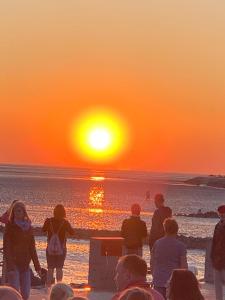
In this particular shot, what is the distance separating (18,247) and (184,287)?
5.21 meters

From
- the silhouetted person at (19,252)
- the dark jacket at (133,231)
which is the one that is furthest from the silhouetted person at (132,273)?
the dark jacket at (133,231)

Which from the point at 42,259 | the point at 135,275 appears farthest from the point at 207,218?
the point at 135,275

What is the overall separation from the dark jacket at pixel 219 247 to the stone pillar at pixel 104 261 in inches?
99.8

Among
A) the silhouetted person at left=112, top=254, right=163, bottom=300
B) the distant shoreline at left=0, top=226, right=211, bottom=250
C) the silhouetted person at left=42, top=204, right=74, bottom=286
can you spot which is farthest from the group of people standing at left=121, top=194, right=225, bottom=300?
the distant shoreline at left=0, top=226, right=211, bottom=250

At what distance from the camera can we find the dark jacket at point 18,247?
1225 centimetres

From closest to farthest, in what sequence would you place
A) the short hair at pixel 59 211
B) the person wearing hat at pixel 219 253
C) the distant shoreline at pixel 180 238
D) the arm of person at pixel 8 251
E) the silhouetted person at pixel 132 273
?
the silhouetted person at pixel 132 273, the arm of person at pixel 8 251, the person wearing hat at pixel 219 253, the short hair at pixel 59 211, the distant shoreline at pixel 180 238

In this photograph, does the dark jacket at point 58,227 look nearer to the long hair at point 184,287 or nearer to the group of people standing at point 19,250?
the group of people standing at point 19,250

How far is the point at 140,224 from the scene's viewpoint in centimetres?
1542

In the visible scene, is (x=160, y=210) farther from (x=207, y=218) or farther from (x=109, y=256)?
(x=207, y=218)

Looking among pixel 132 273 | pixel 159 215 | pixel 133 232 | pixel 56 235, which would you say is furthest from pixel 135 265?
pixel 133 232

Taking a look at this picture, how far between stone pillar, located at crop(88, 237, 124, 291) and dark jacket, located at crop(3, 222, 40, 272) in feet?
11.7

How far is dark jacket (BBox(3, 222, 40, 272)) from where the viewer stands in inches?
482

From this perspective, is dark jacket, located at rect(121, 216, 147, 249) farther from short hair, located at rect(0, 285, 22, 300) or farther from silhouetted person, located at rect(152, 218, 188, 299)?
short hair, located at rect(0, 285, 22, 300)

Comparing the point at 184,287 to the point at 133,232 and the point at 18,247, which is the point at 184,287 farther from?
the point at 133,232
